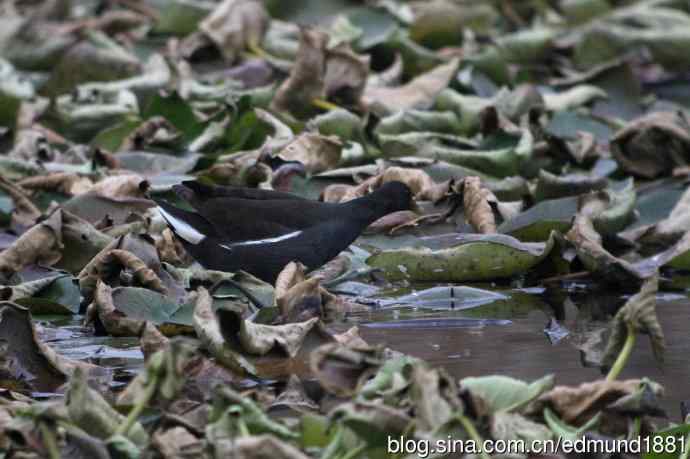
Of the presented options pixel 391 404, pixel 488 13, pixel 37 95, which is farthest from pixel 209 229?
pixel 488 13

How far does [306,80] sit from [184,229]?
2334 mm

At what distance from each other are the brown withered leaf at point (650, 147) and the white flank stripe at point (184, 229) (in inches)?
105

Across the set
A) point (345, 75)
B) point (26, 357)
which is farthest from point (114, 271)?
point (345, 75)

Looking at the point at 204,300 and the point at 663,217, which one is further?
the point at 663,217

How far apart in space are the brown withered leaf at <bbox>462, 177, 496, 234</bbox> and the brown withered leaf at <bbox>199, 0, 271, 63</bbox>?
300 cm

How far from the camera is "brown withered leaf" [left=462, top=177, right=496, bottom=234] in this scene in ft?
20.2

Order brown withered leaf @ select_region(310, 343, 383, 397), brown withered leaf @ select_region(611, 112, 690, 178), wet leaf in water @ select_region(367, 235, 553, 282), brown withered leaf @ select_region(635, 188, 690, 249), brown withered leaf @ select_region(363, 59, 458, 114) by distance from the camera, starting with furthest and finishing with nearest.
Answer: brown withered leaf @ select_region(363, 59, 458, 114)
brown withered leaf @ select_region(611, 112, 690, 178)
brown withered leaf @ select_region(635, 188, 690, 249)
wet leaf in water @ select_region(367, 235, 553, 282)
brown withered leaf @ select_region(310, 343, 383, 397)

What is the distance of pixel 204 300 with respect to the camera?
444 centimetres

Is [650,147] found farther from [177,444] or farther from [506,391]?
[177,444]

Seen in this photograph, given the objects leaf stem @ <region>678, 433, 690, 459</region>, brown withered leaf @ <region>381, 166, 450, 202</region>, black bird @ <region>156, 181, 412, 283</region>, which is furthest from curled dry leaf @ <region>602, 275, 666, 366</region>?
brown withered leaf @ <region>381, 166, 450, 202</region>

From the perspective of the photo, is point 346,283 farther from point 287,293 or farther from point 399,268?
point 287,293

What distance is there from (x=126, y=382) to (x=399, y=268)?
1.68 metres

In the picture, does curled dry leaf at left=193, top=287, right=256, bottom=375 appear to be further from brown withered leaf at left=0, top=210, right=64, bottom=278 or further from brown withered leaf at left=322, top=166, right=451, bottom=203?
brown withered leaf at left=322, top=166, right=451, bottom=203

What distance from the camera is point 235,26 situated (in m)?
8.92
